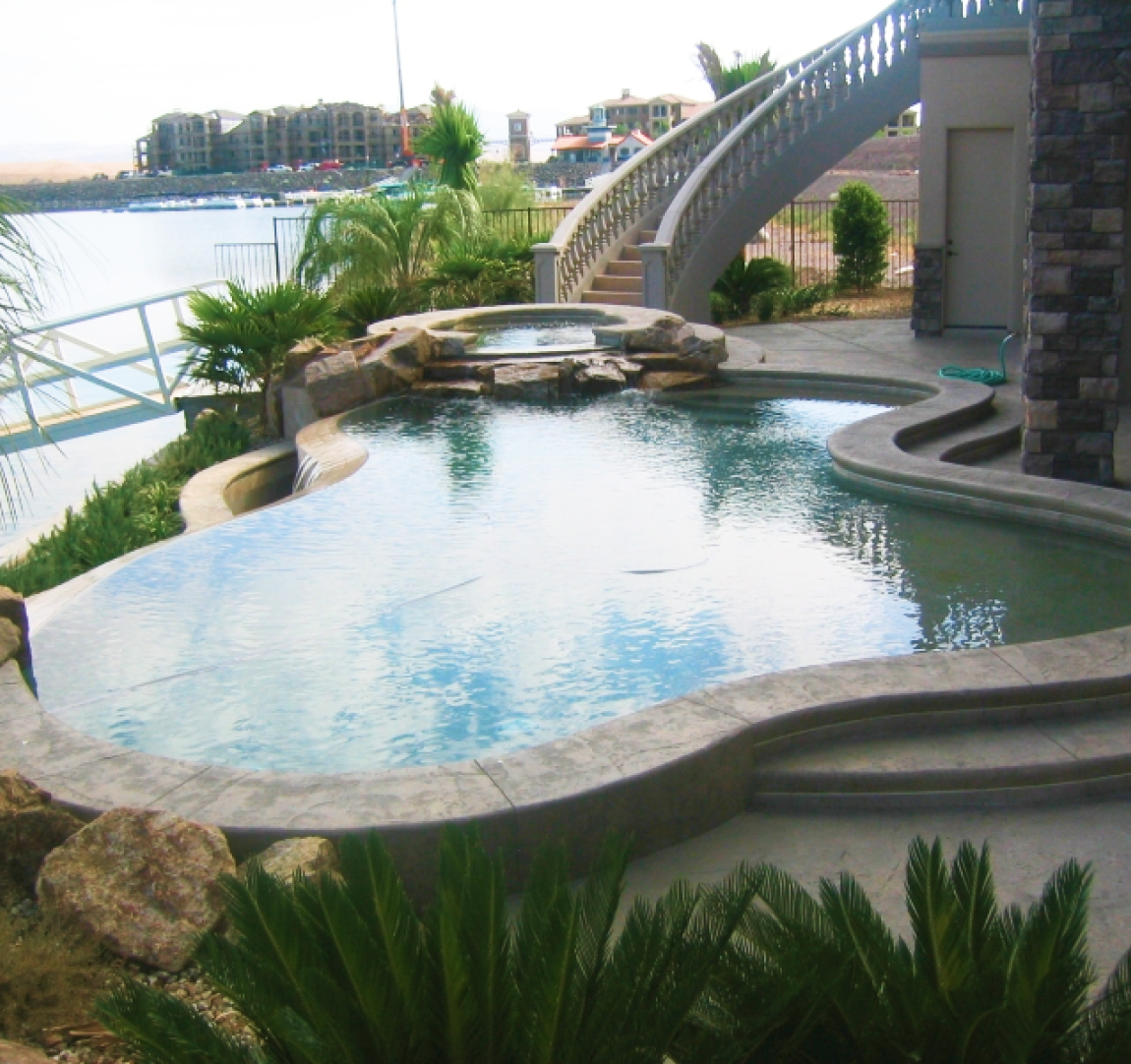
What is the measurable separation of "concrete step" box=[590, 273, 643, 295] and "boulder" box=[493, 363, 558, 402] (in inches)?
259

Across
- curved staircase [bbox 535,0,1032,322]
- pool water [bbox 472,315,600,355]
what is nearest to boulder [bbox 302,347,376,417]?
pool water [bbox 472,315,600,355]

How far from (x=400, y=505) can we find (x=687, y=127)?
509 inches

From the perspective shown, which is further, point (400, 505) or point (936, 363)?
point (936, 363)

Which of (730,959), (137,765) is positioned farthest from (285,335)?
(730,959)

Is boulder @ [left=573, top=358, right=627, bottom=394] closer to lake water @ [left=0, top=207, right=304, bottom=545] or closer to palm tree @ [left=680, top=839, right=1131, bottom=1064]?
lake water @ [left=0, top=207, right=304, bottom=545]

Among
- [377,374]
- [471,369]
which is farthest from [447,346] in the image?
[377,374]

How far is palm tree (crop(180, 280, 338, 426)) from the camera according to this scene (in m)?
14.4

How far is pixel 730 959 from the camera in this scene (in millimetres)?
2869

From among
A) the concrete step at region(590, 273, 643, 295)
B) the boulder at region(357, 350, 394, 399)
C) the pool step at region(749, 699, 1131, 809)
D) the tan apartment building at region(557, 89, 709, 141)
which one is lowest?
the pool step at region(749, 699, 1131, 809)

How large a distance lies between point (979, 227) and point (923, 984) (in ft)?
46.7

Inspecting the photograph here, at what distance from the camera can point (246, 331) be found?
14367 mm

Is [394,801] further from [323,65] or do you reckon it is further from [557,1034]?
[323,65]

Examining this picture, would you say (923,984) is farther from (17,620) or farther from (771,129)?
(771,129)

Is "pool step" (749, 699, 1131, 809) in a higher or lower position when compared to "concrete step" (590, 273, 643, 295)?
lower
